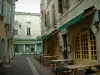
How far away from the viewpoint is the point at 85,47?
33.1 ft

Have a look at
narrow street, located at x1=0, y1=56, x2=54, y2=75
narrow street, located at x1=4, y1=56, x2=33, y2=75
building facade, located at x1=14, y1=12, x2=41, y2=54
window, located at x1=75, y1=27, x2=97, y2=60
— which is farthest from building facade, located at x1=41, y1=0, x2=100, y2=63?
building facade, located at x1=14, y1=12, x2=41, y2=54

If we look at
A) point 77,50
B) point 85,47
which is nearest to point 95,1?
point 85,47

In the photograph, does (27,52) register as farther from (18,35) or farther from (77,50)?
(77,50)

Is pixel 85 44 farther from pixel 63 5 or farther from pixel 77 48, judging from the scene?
pixel 63 5

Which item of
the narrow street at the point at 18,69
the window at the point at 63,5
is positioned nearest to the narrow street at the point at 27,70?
the narrow street at the point at 18,69

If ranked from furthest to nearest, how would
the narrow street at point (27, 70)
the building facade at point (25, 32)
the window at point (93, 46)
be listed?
the building facade at point (25, 32), the narrow street at point (27, 70), the window at point (93, 46)

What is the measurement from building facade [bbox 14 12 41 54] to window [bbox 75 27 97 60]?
28178 millimetres

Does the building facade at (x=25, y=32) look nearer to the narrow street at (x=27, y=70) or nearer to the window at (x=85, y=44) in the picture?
the narrow street at (x=27, y=70)

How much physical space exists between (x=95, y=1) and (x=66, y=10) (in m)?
4.97

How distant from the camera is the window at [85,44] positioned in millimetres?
9117

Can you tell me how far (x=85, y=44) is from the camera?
33.0 ft

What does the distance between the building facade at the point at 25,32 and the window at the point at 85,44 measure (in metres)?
28.2

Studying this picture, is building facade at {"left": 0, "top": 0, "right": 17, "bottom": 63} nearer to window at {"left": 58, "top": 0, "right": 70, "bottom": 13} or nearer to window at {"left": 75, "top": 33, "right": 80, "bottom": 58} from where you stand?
window at {"left": 58, "top": 0, "right": 70, "bottom": 13}

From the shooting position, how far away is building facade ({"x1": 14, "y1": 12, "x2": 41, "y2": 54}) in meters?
39.1
